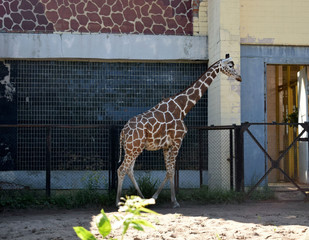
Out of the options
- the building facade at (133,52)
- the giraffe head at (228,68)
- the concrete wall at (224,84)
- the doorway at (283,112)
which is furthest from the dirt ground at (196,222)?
the doorway at (283,112)

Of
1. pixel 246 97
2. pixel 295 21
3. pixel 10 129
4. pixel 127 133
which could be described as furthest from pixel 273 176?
pixel 10 129

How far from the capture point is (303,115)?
10.6 meters

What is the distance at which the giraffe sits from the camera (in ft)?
23.9

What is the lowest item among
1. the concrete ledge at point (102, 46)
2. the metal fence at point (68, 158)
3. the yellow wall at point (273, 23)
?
the metal fence at point (68, 158)

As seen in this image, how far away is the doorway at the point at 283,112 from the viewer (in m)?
11.8

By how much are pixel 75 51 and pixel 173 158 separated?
3891 millimetres

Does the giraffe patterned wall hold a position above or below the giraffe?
above

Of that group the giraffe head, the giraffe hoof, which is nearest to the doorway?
the giraffe head

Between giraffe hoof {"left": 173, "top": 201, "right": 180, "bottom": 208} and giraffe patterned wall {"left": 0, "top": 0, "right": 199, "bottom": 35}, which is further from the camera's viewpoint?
giraffe patterned wall {"left": 0, "top": 0, "right": 199, "bottom": 35}

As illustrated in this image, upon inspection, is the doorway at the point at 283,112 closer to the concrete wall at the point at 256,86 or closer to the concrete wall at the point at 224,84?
the concrete wall at the point at 256,86

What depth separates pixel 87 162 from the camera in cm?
970

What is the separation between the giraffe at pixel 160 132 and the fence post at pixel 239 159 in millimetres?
1147

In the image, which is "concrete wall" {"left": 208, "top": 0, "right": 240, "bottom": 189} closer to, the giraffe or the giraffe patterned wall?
the giraffe patterned wall

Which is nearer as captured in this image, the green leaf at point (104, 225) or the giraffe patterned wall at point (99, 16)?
the green leaf at point (104, 225)
